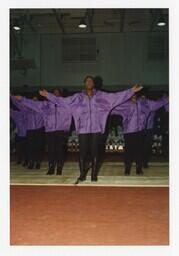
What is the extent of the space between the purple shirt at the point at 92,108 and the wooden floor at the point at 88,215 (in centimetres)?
92

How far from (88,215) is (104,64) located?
12289mm

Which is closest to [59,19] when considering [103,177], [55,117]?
[55,117]

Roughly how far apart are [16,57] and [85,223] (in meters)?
12.9

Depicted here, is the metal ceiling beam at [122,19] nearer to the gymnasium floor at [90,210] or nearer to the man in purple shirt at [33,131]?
the man in purple shirt at [33,131]

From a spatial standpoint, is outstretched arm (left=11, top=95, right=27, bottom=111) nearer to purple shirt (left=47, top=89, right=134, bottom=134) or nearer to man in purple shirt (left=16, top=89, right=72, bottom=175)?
man in purple shirt (left=16, top=89, right=72, bottom=175)

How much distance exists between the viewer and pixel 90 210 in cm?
507

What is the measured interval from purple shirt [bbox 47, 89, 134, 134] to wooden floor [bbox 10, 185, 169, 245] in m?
0.92

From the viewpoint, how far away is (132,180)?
7059 millimetres

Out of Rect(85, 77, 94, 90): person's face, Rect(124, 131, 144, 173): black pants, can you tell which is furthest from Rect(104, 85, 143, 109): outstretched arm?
Rect(124, 131, 144, 173): black pants

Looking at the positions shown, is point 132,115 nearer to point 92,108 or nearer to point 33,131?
point 92,108

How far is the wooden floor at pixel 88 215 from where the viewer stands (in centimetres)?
396

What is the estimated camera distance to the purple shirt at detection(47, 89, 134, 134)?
677cm

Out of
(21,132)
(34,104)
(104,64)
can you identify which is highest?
(104,64)
